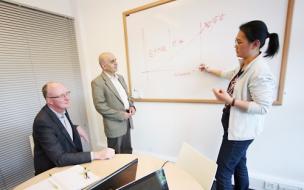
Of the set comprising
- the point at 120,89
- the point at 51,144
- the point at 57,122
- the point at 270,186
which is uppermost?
the point at 120,89

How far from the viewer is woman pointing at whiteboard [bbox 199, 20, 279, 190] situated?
3.60 feet

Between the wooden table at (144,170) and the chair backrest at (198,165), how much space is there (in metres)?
0.08

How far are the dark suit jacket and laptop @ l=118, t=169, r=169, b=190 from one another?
26.6 inches

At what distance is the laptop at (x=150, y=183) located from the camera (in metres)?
0.59

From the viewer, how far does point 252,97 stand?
114cm

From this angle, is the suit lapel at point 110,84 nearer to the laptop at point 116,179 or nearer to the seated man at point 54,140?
the seated man at point 54,140

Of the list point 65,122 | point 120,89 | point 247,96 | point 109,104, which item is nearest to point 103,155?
point 65,122

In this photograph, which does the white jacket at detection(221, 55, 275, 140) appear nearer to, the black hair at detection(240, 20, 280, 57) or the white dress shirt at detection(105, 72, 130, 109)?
the black hair at detection(240, 20, 280, 57)

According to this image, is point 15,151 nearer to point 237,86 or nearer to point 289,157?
point 237,86

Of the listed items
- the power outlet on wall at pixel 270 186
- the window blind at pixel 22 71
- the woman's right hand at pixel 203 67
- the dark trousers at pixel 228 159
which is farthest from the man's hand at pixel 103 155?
the power outlet on wall at pixel 270 186

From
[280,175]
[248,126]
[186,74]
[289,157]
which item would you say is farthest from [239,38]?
[280,175]

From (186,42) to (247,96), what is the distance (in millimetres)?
932

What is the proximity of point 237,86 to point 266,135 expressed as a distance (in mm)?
806

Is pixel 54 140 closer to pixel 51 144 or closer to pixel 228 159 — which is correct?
pixel 51 144
